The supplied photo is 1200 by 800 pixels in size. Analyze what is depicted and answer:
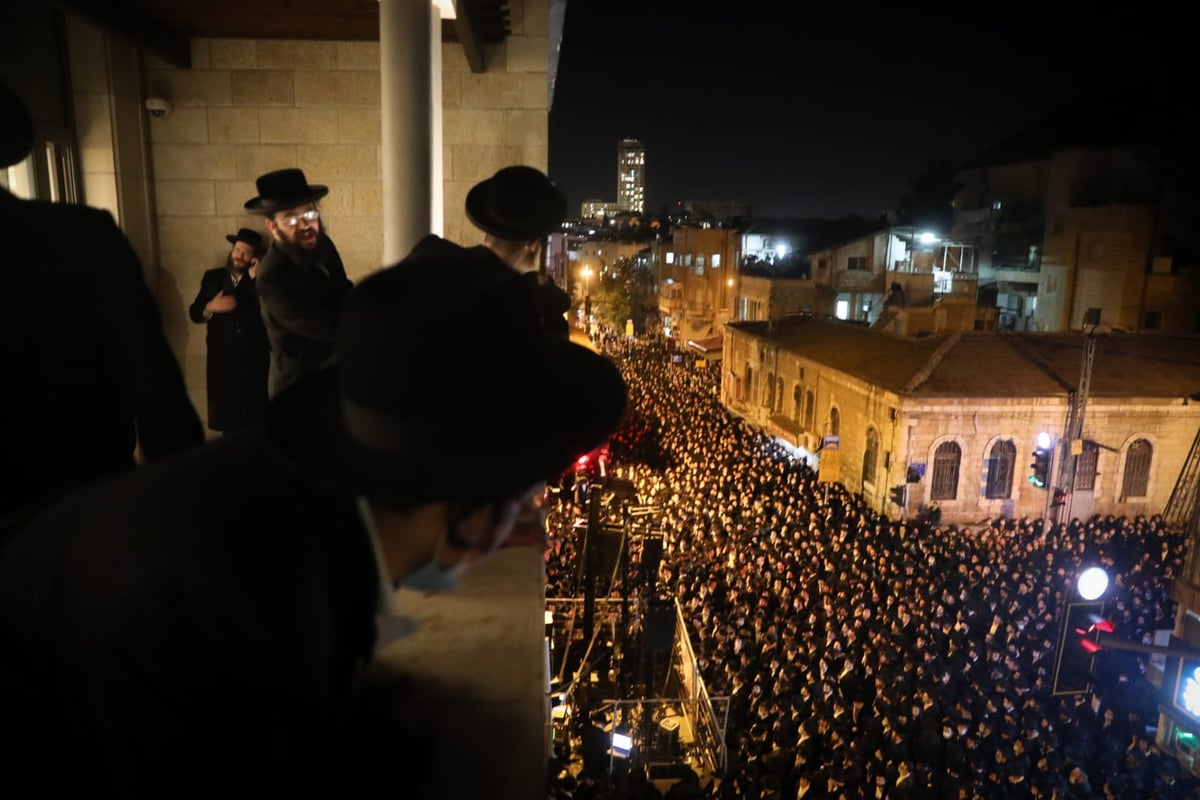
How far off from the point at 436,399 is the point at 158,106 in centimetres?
769

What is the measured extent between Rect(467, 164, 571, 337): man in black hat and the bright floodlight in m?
6.86

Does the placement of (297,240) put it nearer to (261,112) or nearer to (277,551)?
(277,551)

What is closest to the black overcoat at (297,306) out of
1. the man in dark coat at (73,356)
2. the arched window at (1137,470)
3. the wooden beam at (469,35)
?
the man in dark coat at (73,356)

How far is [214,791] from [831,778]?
9255mm

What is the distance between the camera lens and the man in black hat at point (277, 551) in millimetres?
1296

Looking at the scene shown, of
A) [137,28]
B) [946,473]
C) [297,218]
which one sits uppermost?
[137,28]

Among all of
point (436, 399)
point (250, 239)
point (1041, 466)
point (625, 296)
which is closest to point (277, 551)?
point (436, 399)

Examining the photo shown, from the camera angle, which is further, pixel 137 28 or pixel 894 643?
pixel 894 643

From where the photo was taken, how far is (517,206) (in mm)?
4145

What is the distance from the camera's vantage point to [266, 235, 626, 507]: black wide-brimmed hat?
1.46m

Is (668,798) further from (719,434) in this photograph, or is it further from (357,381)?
(719,434)

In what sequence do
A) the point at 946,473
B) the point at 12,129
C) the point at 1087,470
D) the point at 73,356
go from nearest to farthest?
the point at 73,356
the point at 12,129
the point at 946,473
the point at 1087,470

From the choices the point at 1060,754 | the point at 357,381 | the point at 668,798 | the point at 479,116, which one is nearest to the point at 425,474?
the point at 357,381

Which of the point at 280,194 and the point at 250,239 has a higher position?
the point at 280,194
